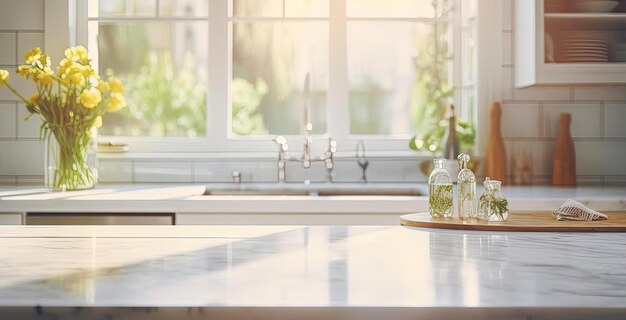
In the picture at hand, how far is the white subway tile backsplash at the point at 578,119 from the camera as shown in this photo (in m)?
3.85

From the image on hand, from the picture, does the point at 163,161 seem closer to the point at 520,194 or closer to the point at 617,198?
the point at 520,194

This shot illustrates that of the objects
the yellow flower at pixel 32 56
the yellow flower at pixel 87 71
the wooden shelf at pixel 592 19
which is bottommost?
the yellow flower at pixel 87 71

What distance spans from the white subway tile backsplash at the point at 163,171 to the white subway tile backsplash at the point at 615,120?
1.93 meters

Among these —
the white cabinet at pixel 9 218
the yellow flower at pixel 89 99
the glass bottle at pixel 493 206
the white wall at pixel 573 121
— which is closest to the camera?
the glass bottle at pixel 493 206

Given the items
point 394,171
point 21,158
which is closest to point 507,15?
point 394,171

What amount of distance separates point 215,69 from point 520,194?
5.16ft

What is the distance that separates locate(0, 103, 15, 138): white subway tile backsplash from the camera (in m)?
3.76

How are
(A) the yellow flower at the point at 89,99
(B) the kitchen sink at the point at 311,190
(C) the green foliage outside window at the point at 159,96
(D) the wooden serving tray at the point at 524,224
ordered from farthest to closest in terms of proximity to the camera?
(C) the green foliage outside window at the point at 159,96, (B) the kitchen sink at the point at 311,190, (A) the yellow flower at the point at 89,99, (D) the wooden serving tray at the point at 524,224

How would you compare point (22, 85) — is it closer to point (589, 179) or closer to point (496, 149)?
point (496, 149)

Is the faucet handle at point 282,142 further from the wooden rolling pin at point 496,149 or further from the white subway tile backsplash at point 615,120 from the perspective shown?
the white subway tile backsplash at point 615,120

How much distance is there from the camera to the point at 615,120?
12.7ft

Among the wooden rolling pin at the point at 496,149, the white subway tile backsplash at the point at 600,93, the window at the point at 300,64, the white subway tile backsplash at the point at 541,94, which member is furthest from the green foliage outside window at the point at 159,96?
the white subway tile backsplash at the point at 600,93

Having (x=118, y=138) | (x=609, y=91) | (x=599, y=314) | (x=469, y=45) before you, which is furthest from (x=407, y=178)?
(x=599, y=314)

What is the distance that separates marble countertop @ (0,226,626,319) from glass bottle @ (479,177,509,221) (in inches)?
6.1
